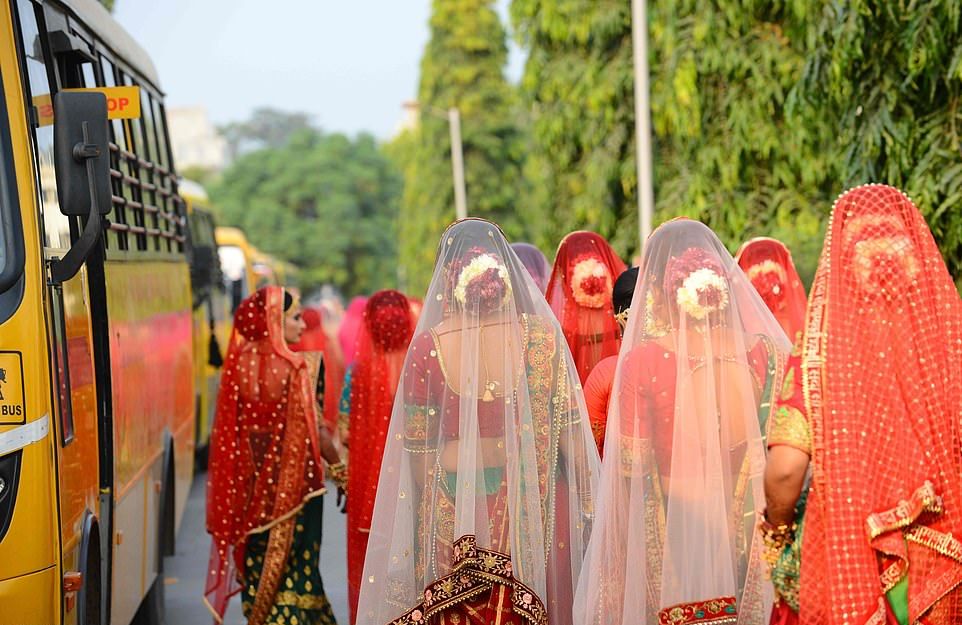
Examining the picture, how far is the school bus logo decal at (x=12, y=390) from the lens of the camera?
498 cm

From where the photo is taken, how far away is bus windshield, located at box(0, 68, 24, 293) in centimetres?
516

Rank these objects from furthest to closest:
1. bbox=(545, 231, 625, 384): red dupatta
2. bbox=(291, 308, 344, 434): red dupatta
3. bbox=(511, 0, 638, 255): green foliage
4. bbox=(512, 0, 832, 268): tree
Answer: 1. bbox=(511, 0, 638, 255): green foliage
2. bbox=(512, 0, 832, 268): tree
3. bbox=(291, 308, 344, 434): red dupatta
4. bbox=(545, 231, 625, 384): red dupatta

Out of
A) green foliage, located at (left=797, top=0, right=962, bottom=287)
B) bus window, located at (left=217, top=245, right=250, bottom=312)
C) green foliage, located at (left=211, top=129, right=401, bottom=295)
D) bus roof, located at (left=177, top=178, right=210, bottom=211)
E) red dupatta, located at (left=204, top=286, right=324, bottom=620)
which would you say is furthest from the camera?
green foliage, located at (left=211, top=129, right=401, bottom=295)

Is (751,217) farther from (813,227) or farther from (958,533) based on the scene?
(958,533)

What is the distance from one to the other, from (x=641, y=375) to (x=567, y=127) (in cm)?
1563

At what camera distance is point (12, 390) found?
197 inches

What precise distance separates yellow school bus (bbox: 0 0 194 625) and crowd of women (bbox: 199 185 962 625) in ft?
3.90

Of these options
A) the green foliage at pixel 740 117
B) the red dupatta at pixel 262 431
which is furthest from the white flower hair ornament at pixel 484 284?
the green foliage at pixel 740 117

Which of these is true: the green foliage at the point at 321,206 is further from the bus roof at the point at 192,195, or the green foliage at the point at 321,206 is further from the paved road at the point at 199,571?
the paved road at the point at 199,571

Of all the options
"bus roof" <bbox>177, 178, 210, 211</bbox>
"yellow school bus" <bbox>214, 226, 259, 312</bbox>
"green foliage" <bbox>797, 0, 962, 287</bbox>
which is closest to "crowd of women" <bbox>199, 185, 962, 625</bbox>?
"green foliage" <bbox>797, 0, 962, 287</bbox>

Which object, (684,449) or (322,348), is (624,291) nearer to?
(684,449)

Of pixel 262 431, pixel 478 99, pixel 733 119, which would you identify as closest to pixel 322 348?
pixel 733 119

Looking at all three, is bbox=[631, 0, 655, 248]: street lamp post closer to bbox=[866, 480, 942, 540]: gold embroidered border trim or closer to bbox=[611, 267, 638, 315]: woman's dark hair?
bbox=[611, 267, 638, 315]: woman's dark hair

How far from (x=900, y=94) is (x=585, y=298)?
10.3ft
